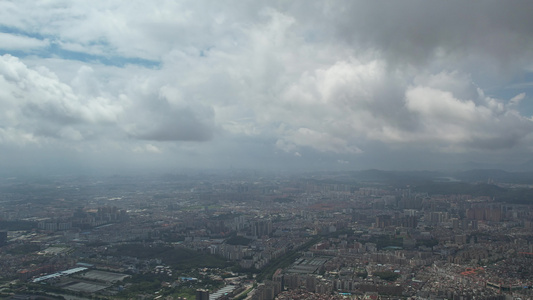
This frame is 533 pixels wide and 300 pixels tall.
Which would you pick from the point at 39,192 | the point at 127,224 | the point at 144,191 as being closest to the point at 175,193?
the point at 144,191

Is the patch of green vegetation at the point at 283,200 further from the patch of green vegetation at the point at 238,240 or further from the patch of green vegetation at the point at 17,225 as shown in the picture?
the patch of green vegetation at the point at 17,225

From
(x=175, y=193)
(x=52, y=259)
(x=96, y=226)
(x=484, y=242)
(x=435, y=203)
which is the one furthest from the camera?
(x=175, y=193)

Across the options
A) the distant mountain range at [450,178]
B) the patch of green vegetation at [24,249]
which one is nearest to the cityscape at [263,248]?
the patch of green vegetation at [24,249]

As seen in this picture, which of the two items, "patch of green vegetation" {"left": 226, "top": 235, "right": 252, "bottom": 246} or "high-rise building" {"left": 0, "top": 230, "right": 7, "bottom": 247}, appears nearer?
"high-rise building" {"left": 0, "top": 230, "right": 7, "bottom": 247}

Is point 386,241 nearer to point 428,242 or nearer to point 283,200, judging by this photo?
point 428,242

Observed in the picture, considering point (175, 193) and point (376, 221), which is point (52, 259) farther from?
point (175, 193)

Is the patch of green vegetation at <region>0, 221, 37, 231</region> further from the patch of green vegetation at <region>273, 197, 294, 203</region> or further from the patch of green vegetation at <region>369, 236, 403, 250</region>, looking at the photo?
the patch of green vegetation at <region>273, 197, 294, 203</region>

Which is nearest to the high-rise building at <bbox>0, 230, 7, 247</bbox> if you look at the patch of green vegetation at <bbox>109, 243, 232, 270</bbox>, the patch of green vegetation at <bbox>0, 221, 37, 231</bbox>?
the patch of green vegetation at <bbox>0, 221, 37, 231</bbox>

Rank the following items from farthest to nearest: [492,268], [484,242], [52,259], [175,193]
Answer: [175,193] < [484,242] < [52,259] < [492,268]

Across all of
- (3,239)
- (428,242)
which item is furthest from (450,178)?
(3,239)
